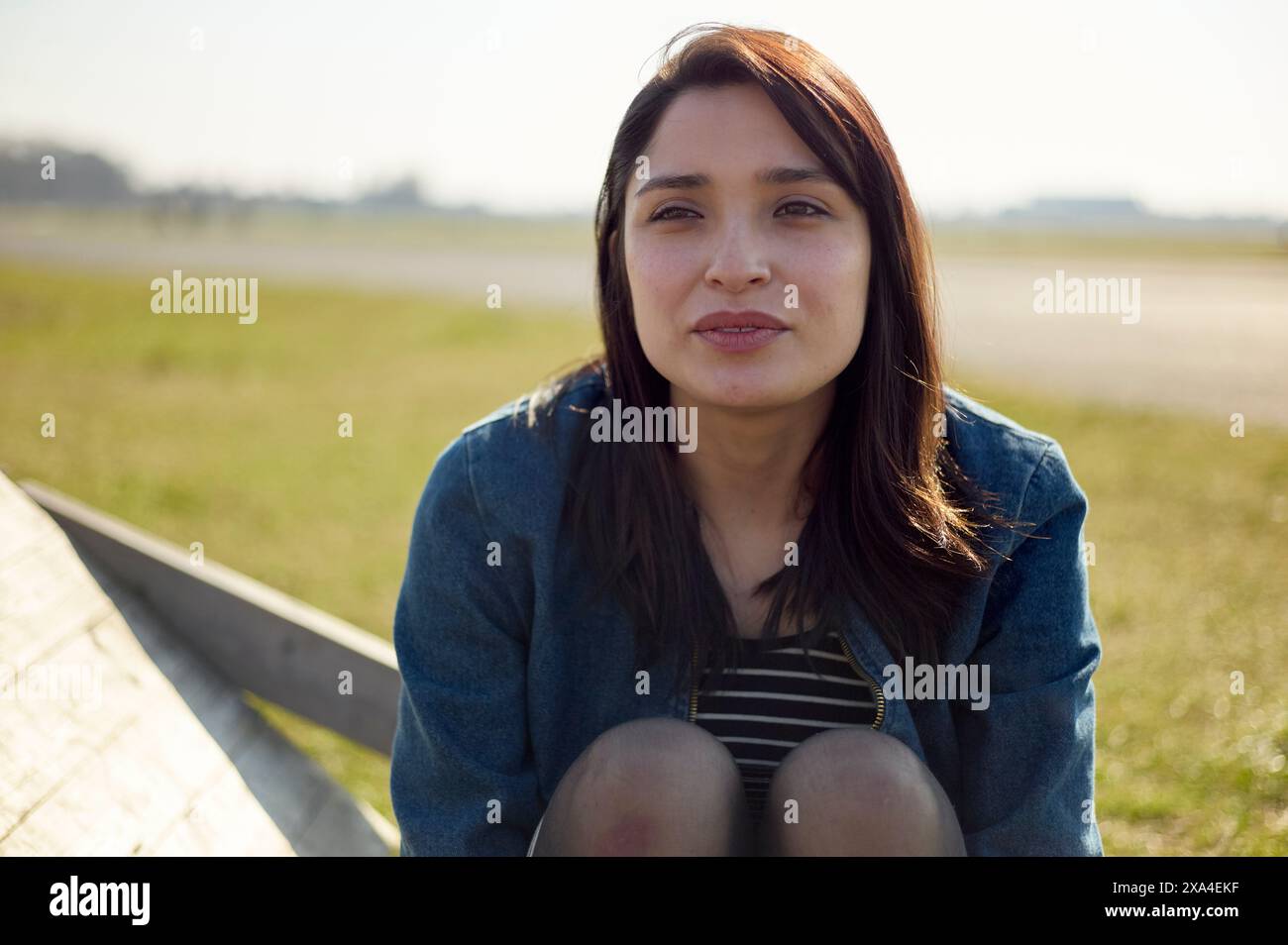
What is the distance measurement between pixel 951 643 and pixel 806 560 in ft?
1.00

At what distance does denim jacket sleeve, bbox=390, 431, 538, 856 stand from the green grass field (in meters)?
1.65

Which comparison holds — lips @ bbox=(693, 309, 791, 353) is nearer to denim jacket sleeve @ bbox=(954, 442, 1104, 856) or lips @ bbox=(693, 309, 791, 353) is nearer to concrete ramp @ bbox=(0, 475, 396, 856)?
denim jacket sleeve @ bbox=(954, 442, 1104, 856)

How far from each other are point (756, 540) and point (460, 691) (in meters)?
0.64

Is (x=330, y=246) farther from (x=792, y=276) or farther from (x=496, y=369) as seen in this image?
(x=792, y=276)

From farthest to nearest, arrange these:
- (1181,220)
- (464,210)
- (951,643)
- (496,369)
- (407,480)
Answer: (1181,220)
(464,210)
(496,369)
(407,480)
(951,643)

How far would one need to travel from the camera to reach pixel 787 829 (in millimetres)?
1726

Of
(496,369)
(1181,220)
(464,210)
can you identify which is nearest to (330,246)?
(496,369)

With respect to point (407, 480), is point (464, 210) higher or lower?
higher

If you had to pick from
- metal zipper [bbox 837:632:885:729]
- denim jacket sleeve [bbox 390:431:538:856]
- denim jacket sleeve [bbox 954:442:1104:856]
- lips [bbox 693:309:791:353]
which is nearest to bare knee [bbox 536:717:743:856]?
denim jacket sleeve [bbox 390:431:538:856]

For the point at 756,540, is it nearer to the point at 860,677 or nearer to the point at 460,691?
the point at 860,677

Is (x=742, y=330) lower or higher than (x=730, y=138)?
lower

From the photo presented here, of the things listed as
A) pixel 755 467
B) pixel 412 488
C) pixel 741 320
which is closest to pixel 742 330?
pixel 741 320

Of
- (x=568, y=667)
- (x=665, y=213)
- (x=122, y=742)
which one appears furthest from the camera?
(x=122, y=742)

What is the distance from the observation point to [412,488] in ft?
23.5
